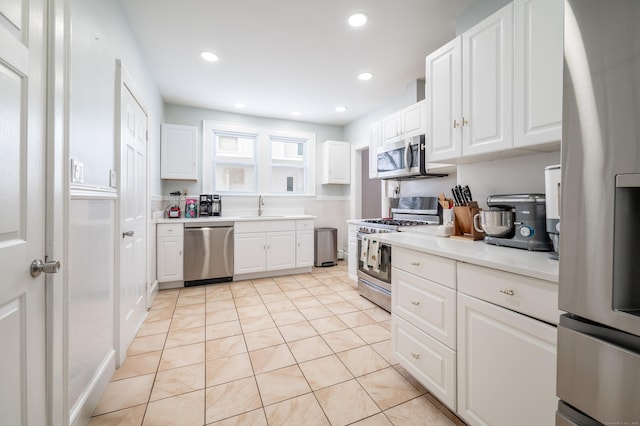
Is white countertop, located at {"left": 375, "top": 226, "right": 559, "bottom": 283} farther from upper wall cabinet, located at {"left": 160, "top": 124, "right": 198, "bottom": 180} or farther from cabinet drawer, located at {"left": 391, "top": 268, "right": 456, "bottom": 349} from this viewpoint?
upper wall cabinet, located at {"left": 160, "top": 124, "right": 198, "bottom": 180}

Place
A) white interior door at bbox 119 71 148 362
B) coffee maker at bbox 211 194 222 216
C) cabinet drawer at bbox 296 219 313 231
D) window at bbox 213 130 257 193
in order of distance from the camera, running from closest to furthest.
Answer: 1. white interior door at bbox 119 71 148 362
2. coffee maker at bbox 211 194 222 216
3. cabinet drawer at bbox 296 219 313 231
4. window at bbox 213 130 257 193

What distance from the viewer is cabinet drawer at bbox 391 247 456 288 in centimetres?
Answer: 137

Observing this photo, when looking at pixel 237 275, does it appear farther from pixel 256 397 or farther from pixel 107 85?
pixel 107 85

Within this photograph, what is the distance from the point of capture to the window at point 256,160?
4328mm

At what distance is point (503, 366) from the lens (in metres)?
1.11

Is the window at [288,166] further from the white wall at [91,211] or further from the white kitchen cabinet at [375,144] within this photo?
the white wall at [91,211]

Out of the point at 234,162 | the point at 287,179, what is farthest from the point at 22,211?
the point at 287,179

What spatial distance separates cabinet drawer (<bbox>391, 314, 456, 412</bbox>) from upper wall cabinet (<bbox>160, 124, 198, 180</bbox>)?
3.49 metres

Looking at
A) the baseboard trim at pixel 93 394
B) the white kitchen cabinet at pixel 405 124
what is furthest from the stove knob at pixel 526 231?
the baseboard trim at pixel 93 394

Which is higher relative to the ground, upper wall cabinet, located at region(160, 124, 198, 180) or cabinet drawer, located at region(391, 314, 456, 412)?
upper wall cabinet, located at region(160, 124, 198, 180)

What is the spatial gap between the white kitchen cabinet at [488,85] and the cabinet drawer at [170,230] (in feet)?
11.0

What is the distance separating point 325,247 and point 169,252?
2.39 metres

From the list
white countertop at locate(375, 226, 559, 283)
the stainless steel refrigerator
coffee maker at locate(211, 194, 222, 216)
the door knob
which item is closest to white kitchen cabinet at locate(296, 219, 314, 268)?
coffee maker at locate(211, 194, 222, 216)

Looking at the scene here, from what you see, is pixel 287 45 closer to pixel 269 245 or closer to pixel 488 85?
Answer: pixel 488 85
